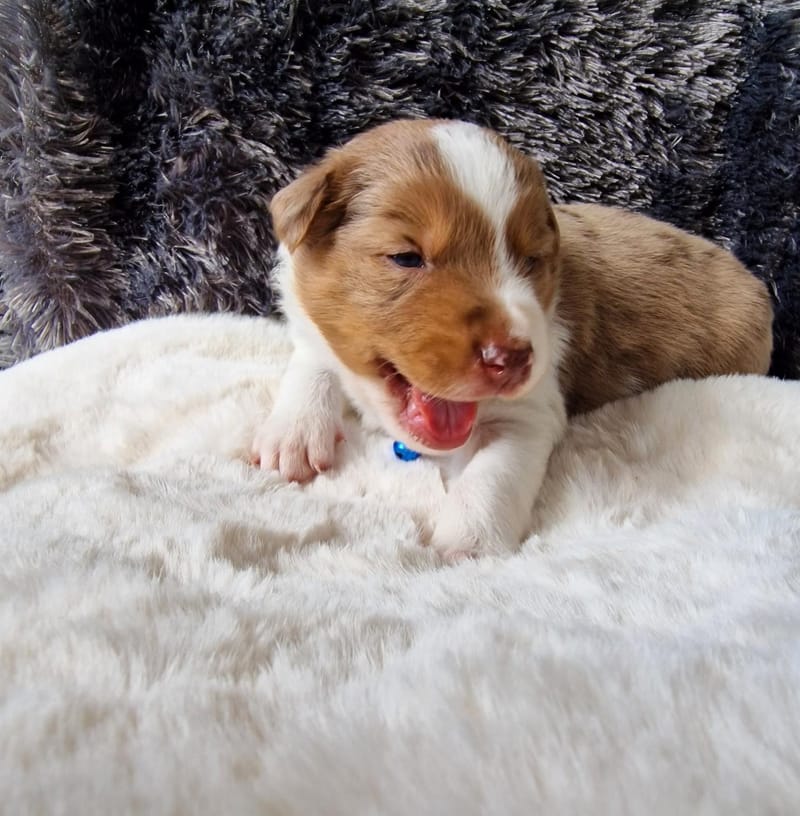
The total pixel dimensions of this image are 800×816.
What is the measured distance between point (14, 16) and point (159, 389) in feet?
4.47

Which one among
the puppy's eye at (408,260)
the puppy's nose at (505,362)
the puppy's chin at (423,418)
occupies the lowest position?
the puppy's chin at (423,418)

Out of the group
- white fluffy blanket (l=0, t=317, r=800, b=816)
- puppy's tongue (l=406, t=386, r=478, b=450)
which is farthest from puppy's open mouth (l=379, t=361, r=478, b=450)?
white fluffy blanket (l=0, t=317, r=800, b=816)

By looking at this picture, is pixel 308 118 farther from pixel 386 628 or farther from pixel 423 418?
pixel 386 628

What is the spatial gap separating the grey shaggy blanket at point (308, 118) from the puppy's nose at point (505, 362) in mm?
1460

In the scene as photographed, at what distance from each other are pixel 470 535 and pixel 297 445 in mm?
461

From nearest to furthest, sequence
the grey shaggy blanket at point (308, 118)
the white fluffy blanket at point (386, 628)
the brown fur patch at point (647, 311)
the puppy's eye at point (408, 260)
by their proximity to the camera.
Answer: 1. the white fluffy blanket at point (386, 628)
2. the puppy's eye at point (408, 260)
3. the brown fur patch at point (647, 311)
4. the grey shaggy blanket at point (308, 118)

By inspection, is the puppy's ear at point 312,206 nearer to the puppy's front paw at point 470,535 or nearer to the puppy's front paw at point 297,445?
the puppy's front paw at point 297,445

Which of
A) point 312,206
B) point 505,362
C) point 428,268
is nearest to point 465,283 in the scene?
point 428,268

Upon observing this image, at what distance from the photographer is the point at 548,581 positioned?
1.16 meters

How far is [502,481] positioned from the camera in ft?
5.01

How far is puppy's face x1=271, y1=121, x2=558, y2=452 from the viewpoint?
55.3 inches

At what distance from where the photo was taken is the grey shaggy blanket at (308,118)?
2.41 meters

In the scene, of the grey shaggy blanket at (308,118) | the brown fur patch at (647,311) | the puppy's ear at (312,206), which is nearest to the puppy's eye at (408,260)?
the puppy's ear at (312,206)

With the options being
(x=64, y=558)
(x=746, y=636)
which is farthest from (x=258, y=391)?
(x=746, y=636)
